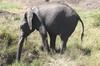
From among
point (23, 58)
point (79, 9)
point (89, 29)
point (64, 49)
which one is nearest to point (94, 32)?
point (89, 29)

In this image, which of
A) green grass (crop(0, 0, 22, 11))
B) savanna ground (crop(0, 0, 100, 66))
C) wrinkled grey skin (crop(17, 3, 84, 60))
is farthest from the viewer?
green grass (crop(0, 0, 22, 11))

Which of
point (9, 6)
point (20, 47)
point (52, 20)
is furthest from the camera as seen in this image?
point (9, 6)

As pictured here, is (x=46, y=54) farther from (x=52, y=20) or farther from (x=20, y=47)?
(x=52, y=20)

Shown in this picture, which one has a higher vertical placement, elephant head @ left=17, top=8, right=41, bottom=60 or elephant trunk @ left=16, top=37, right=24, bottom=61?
elephant head @ left=17, top=8, right=41, bottom=60

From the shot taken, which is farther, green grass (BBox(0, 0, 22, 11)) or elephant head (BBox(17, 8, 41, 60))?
green grass (BBox(0, 0, 22, 11))

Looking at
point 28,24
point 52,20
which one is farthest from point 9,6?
point 52,20

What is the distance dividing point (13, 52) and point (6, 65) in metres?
0.46

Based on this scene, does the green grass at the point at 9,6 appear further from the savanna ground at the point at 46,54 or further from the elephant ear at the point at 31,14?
the elephant ear at the point at 31,14

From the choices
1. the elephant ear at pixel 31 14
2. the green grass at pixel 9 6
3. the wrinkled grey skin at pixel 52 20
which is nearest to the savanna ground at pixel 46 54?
the wrinkled grey skin at pixel 52 20

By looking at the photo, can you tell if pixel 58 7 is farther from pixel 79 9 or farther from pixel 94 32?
pixel 79 9

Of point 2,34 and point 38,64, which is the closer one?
point 38,64

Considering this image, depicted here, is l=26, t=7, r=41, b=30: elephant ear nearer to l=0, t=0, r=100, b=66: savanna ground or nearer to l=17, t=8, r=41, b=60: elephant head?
l=17, t=8, r=41, b=60: elephant head

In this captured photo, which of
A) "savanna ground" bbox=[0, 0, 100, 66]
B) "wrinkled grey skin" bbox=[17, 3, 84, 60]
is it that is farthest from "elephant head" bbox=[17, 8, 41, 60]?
"savanna ground" bbox=[0, 0, 100, 66]

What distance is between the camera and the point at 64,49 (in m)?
7.66
